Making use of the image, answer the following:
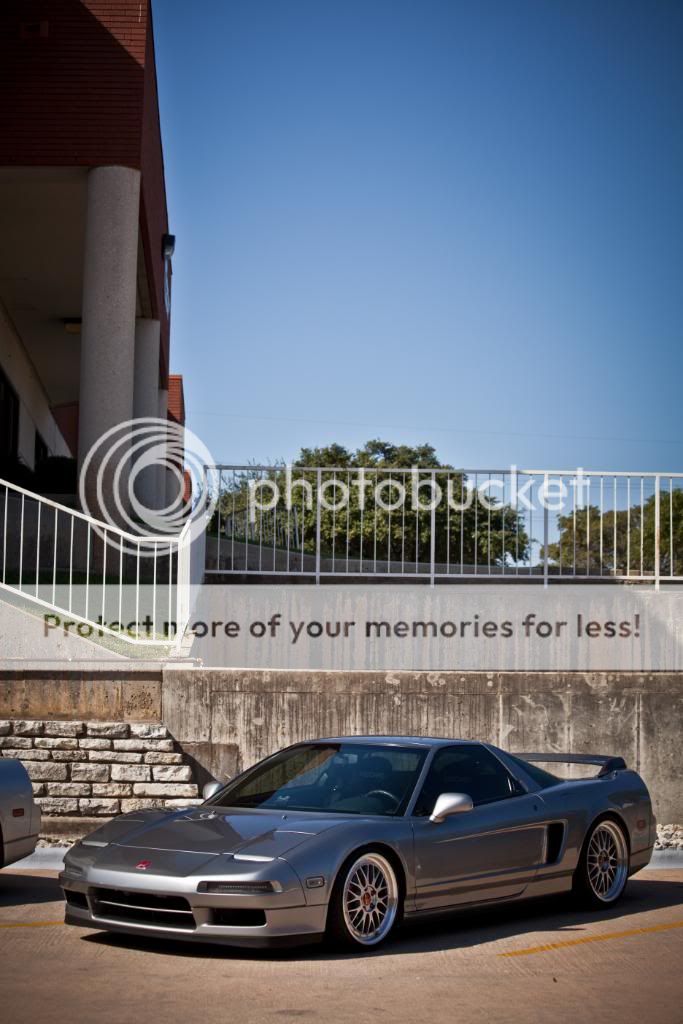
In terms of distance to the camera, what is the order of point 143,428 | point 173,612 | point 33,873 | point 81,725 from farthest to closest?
1. point 143,428
2. point 173,612
3. point 81,725
4. point 33,873

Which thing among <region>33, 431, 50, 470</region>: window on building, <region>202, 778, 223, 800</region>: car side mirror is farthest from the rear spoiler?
<region>33, 431, 50, 470</region>: window on building

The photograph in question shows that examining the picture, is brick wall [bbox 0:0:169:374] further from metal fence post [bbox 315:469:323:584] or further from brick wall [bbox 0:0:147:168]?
metal fence post [bbox 315:469:323:584]

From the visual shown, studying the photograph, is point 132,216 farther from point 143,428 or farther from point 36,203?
point 143,428

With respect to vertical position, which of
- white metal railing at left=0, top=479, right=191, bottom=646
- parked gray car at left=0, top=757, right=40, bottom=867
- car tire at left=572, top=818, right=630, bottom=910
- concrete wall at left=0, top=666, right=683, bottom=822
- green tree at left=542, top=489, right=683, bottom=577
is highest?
green tree at left=542, top=489, right=683, bottom=577

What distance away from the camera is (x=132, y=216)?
1764 centimetres

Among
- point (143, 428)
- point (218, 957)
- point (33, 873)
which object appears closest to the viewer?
point (218, 957)

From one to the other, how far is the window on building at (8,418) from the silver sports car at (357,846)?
19.5 meters

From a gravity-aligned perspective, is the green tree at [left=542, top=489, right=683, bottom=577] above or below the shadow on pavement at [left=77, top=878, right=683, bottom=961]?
above

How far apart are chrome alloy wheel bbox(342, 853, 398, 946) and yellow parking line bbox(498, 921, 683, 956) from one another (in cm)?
63

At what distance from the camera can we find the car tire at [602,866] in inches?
315

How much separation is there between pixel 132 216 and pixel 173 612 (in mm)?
7367

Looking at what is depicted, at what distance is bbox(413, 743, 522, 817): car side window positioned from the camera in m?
7.46

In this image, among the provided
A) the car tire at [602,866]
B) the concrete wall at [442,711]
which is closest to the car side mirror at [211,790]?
the car tire at [602,866]

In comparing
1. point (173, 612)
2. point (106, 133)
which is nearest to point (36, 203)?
point (106, 133)
